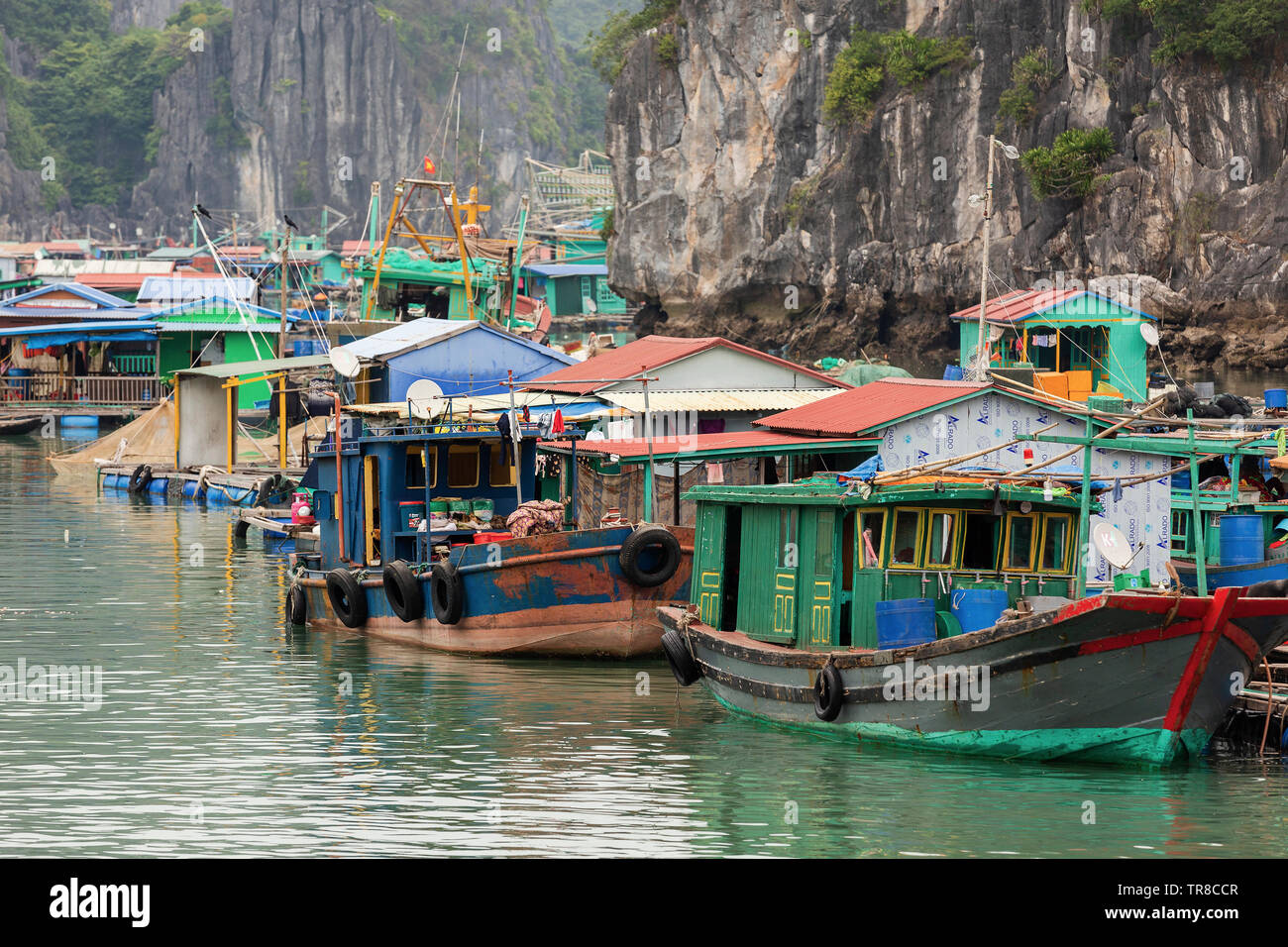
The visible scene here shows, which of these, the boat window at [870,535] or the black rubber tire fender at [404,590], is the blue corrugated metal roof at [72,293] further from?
the boat window at [870,535]

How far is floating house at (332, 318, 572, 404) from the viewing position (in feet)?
94.0

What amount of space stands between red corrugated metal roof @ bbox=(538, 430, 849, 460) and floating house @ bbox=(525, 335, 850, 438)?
1.44 metres

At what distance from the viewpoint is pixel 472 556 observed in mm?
18453

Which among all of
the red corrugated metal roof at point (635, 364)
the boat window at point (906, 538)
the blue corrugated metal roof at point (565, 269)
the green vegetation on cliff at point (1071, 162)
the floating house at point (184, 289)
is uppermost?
the blue corrugated metal roof at point (565, 269)

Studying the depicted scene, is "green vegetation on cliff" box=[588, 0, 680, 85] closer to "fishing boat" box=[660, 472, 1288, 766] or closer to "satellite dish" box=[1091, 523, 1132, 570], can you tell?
"fishing boat" box=[660, 472, 1288, 766]

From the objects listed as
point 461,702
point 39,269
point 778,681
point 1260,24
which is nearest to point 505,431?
point 461,702

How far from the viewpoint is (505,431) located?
19.5 meters

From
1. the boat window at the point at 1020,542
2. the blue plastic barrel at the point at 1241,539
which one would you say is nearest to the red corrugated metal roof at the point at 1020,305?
the blue plastic barrel at the point at 1241,539

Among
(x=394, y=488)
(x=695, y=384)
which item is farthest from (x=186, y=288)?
(x=394, y=488)

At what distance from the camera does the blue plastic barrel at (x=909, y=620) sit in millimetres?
13648

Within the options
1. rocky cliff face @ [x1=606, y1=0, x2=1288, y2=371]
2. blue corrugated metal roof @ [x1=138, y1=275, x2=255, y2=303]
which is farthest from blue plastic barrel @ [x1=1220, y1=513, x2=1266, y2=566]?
blue corrugated metal roof @ [x1=138, y1=275, x2=255, y2=303]

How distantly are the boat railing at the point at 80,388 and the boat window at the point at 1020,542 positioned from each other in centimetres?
3994

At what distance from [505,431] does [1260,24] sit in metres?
33.1

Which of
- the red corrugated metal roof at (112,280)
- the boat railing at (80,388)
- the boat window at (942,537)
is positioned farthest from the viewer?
the red corrugated metal roof at (112,280)
